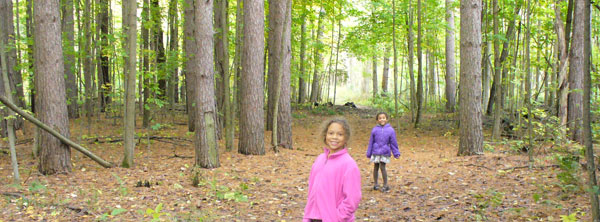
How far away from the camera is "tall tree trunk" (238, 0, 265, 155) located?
9.97 metres

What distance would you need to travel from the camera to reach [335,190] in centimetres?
307

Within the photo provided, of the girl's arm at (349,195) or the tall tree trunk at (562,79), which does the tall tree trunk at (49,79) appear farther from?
the tall tree trunk at (562,79)

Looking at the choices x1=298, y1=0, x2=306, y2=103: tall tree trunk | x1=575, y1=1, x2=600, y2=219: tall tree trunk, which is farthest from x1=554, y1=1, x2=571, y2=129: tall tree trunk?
x1=298, y1=0, x2=306, y2=103: tall tree trunk

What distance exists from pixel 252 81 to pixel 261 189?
3.52 metres

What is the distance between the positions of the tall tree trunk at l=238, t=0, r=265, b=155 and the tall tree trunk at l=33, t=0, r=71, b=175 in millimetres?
4054

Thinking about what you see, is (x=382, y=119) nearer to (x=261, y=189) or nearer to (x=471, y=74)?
(x=261, y=189)

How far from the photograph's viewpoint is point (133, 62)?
746 cm

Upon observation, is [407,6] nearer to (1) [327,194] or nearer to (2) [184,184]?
(2) [184,184]

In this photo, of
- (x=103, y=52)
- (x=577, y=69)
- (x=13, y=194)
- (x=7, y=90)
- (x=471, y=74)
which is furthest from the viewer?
(x=103, y=52)

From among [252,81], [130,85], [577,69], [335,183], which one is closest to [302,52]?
[252,81]

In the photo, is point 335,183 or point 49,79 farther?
point 49,79

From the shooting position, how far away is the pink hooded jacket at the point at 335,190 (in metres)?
2.95

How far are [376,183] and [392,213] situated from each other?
4.55 ft

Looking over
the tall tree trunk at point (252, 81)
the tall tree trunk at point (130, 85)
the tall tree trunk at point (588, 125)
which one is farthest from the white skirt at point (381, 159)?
the tall tree trunk at point (130, 85)
